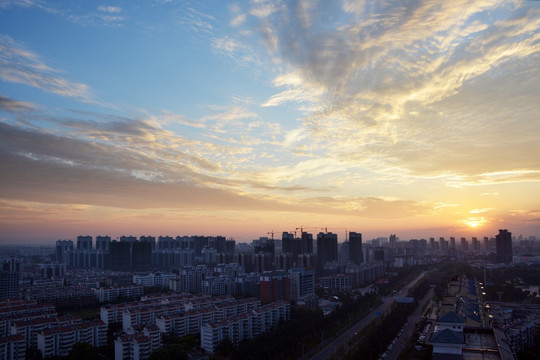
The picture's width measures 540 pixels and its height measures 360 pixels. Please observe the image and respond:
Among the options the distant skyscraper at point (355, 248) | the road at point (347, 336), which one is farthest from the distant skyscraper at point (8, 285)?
the distant skyscraper at point (355, 248)

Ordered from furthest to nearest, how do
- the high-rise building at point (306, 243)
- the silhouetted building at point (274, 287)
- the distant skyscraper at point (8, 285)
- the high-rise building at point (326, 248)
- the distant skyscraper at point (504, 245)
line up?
1. the distant skyscraper at point (504, 245)
2. the high-rise building at point (306, 243)
3. the high-rise building at point (326, 248)
4. the distant skyscraper at point (8, 285)
5. the silhouetted building at point (274, 287)

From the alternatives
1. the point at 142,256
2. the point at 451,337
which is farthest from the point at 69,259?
the point at 451,337

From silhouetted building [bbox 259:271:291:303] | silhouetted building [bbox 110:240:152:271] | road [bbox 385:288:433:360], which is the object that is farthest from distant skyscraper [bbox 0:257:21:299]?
road [bbox 385:288:433:360]

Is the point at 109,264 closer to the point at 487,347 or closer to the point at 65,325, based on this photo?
the point at 65,325

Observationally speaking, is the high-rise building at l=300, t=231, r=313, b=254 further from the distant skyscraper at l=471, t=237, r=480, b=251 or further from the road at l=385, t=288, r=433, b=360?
the distant skyscraper at l=471, t=237, r=480, b=251

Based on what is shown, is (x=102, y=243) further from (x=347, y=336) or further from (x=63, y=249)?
(x=347, y=336)

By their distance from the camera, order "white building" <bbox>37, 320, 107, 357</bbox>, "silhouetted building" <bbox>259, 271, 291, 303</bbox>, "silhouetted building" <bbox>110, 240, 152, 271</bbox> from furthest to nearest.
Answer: "silhouetted building" <bbox>110, 240, 152, 271</bbox> < "silhouetted building" <bbox>259, 271, 291, 303</bbox> < "white building" <bbox>37, 320, 107, 357</bbox>

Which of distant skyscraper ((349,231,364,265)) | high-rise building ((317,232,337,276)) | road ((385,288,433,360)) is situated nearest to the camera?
road ((385,288,433,360))

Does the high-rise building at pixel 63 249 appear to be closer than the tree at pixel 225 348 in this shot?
No

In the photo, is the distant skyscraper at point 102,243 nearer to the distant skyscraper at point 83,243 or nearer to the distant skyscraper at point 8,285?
the distant skyscraper at point 83,243

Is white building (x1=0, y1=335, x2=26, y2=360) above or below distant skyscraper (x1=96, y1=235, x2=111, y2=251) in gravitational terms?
below

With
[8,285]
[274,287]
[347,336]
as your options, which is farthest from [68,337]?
[8,285]
